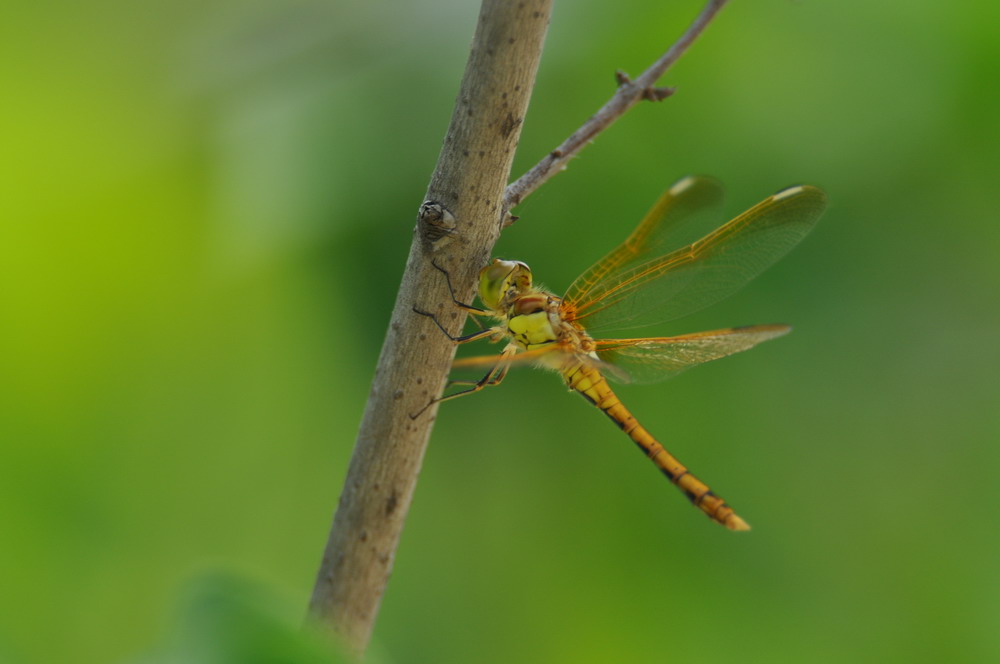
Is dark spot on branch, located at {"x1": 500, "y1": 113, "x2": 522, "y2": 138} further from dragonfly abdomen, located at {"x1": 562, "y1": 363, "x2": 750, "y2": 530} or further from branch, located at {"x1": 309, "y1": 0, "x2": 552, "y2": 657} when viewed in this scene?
dragonfly abdomen, located at {"x1": 562, "y1": 363, "x2": 750, "y2": 530}

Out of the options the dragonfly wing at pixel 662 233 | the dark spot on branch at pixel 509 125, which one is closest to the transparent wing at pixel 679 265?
the dragonfly wing at pixel 662 233

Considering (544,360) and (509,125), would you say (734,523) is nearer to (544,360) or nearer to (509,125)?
(544,360)

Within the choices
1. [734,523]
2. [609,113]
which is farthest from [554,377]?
[609,113]

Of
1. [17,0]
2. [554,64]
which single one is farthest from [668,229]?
[17,0]

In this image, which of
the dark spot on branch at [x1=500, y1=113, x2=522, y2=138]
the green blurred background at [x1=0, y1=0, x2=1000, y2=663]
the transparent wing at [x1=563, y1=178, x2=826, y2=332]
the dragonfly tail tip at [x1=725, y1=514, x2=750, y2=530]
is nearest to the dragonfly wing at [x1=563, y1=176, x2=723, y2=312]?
the transparent wing at [x1=563, y1=178, x2=826, y2=332]

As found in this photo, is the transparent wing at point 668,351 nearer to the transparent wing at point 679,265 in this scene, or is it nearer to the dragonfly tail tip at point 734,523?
the transparent wing at point 679,265
